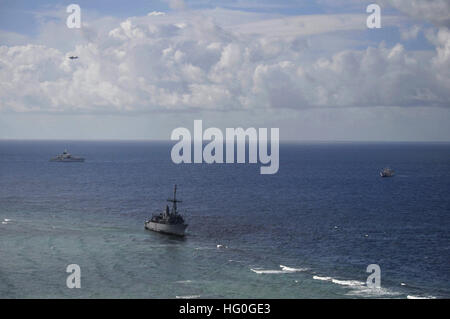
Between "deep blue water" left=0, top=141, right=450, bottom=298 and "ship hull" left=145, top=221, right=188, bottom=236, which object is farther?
"ship hull" left=145, top=221, right=188, bottom=236

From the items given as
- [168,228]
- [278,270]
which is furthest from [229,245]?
[278,270]

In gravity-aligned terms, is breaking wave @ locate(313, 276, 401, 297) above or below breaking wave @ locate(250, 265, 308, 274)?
below
